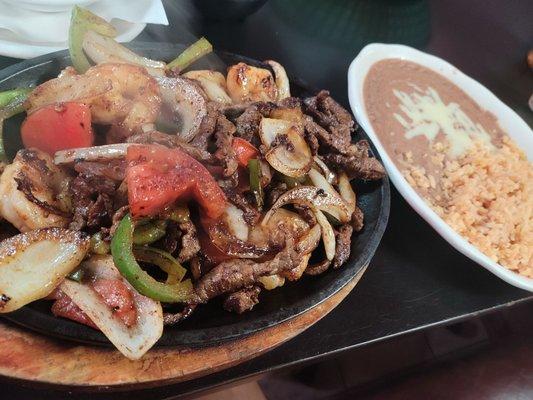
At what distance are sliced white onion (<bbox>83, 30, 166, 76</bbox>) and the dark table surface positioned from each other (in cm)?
71

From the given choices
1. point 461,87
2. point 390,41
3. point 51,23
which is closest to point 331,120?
point 51,23

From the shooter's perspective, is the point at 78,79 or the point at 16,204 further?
the point at 78,79

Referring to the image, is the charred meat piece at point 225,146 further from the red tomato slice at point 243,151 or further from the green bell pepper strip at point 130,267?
the green bell pepper strip at point 130,267

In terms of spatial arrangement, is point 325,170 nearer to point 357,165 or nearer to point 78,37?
Result: point 357,165

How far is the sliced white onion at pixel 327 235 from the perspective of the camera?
1.79 meters

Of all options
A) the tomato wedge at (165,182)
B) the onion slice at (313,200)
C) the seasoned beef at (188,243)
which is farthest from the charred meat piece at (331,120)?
the seasoned beef at (188,243)

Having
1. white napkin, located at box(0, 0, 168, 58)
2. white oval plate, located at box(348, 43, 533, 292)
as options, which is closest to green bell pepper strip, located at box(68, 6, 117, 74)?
white napkin, located at box(0, 0, 168, 58)

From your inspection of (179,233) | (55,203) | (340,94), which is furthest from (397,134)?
(55,203)

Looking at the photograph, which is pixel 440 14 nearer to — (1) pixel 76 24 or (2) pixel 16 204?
(1) pixel 76 24

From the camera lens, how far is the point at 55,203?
5.04 feet

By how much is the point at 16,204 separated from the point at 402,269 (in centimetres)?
157

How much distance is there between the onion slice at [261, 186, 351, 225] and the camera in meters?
1.76

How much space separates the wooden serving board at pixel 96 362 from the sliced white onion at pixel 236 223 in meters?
0.35

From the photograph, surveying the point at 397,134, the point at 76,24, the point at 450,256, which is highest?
the point at 76,24
